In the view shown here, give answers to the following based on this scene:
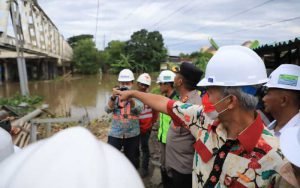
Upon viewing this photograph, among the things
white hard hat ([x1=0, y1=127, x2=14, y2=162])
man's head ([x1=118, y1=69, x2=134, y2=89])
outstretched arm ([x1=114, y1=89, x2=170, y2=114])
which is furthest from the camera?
man's head ([x1=118, y1=69, x2=134, y2=89])

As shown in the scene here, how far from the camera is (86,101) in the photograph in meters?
21.5

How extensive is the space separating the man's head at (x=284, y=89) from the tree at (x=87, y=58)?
160 feet

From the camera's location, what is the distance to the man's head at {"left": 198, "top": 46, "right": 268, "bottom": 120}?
1663 millimetres

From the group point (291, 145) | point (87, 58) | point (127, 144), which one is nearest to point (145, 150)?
point (127, 144)

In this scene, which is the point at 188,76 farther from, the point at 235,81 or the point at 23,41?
the point at 23,41

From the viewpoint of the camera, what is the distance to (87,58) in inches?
1978

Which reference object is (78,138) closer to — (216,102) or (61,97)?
(216,102)

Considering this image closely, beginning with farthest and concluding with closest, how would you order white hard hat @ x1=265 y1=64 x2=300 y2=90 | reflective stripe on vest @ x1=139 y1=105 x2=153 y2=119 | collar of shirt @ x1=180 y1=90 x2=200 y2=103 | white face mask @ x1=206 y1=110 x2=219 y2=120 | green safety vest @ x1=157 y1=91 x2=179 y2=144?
reflective stripe on vest @ x1=139 y1=105 x2=153 y2=119 → green safety vest @ x1=157 y1=91 x2=179 y2=144 → collar of shirt @ x1=180 y1=90 x2=200 y2=103 → white hard hat @ x1=265 y1=64 x2=300 y2=90 → white face mask @ x1=206 y1=110 x2=219 y2=120

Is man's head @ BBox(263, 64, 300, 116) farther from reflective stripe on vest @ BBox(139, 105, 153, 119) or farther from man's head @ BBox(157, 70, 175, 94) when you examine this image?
reflective stripe on vest @ BBox(139, 105, 153, 119)

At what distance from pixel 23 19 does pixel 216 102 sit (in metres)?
16.6

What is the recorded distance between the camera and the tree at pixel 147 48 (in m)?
42.8

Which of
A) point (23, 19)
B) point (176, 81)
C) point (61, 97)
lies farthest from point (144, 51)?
point (176, 81)

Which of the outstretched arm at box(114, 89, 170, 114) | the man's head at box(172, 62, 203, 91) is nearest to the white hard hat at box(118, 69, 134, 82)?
the man's head at box(172, 62, 203, 91)

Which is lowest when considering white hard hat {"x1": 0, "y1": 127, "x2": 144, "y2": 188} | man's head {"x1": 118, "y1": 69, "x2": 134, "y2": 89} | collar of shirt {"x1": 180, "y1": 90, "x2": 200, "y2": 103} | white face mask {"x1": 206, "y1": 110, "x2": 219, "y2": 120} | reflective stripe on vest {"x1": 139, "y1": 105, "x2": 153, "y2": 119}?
reflective stripe on vest {"x1": 139, "y1": 105, "x2": 153, "y2": 119}
